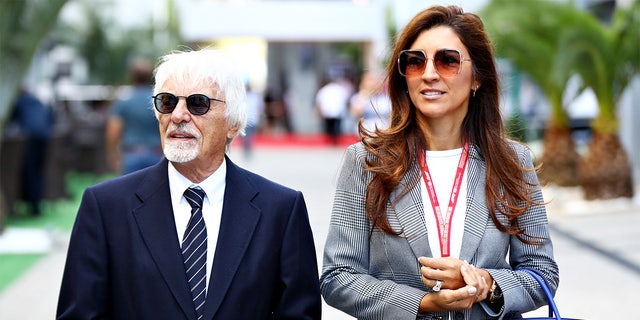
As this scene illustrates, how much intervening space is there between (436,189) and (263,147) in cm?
2841

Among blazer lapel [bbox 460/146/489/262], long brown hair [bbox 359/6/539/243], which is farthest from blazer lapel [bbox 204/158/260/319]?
blazer lapel [bbox 460/146/489/262]

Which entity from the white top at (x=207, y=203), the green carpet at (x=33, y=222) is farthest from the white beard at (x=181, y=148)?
the green carpet at (x=33, y=222)

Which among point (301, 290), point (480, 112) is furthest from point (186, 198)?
point (480, 112)

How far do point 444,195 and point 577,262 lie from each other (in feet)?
23.7

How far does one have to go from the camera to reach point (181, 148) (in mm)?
3262

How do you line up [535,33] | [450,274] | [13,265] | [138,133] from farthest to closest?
[535,33] → [13,265] → [138,133] → [450,274]

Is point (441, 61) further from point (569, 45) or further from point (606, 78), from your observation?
point (606, 78)

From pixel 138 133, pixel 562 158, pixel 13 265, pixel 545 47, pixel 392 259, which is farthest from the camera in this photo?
pixel 562 158

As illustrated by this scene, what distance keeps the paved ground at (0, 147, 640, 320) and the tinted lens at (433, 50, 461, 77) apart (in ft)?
14.2

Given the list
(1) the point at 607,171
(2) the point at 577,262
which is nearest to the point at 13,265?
(2) the point at 577,262

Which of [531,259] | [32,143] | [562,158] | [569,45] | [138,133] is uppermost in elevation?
[569,45]

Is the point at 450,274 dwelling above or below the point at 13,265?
above

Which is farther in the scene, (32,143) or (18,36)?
(32,143)

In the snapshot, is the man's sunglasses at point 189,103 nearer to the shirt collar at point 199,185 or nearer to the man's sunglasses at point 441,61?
the shirt collar at point 199,185
